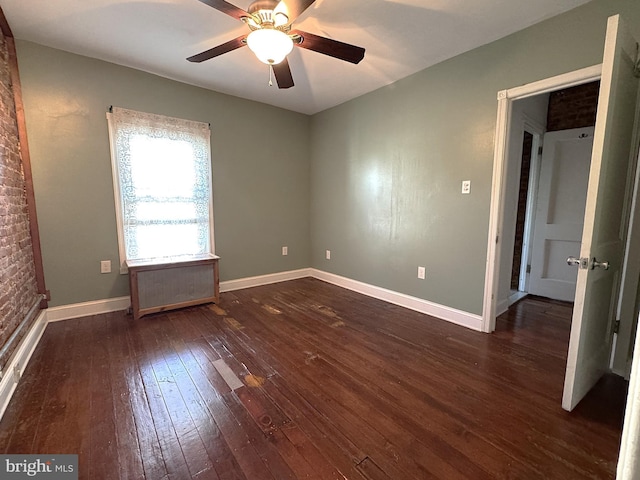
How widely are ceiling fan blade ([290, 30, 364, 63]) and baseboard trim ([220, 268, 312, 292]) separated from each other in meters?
2.84

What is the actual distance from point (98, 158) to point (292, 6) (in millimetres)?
2444

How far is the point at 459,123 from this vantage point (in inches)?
104

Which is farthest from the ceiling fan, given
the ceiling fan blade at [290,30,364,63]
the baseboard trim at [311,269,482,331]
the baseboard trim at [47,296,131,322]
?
the baseboard trim at [47,296,131,322]

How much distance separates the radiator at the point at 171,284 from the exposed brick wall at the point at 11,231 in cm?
71

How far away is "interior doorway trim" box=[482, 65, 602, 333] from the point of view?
215 cm

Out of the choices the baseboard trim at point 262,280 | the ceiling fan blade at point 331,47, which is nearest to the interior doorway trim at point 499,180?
the ceiling fan blade at point 331,47

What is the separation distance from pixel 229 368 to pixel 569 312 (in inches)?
136

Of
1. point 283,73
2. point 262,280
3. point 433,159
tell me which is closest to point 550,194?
point 433,159

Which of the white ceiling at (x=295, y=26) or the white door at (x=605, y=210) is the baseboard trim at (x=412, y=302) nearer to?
the white door at (x=605, y=210)

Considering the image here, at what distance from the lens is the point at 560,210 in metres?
3.43

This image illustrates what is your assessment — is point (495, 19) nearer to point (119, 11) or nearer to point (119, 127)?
point (119, 11)

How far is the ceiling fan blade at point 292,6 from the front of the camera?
150 cm

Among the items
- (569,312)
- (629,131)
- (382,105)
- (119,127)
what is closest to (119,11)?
(119,127)

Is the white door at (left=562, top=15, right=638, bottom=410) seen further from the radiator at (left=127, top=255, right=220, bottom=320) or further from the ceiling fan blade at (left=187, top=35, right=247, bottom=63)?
the radiator at (left=127, top=255, right=220, bottom=320)
